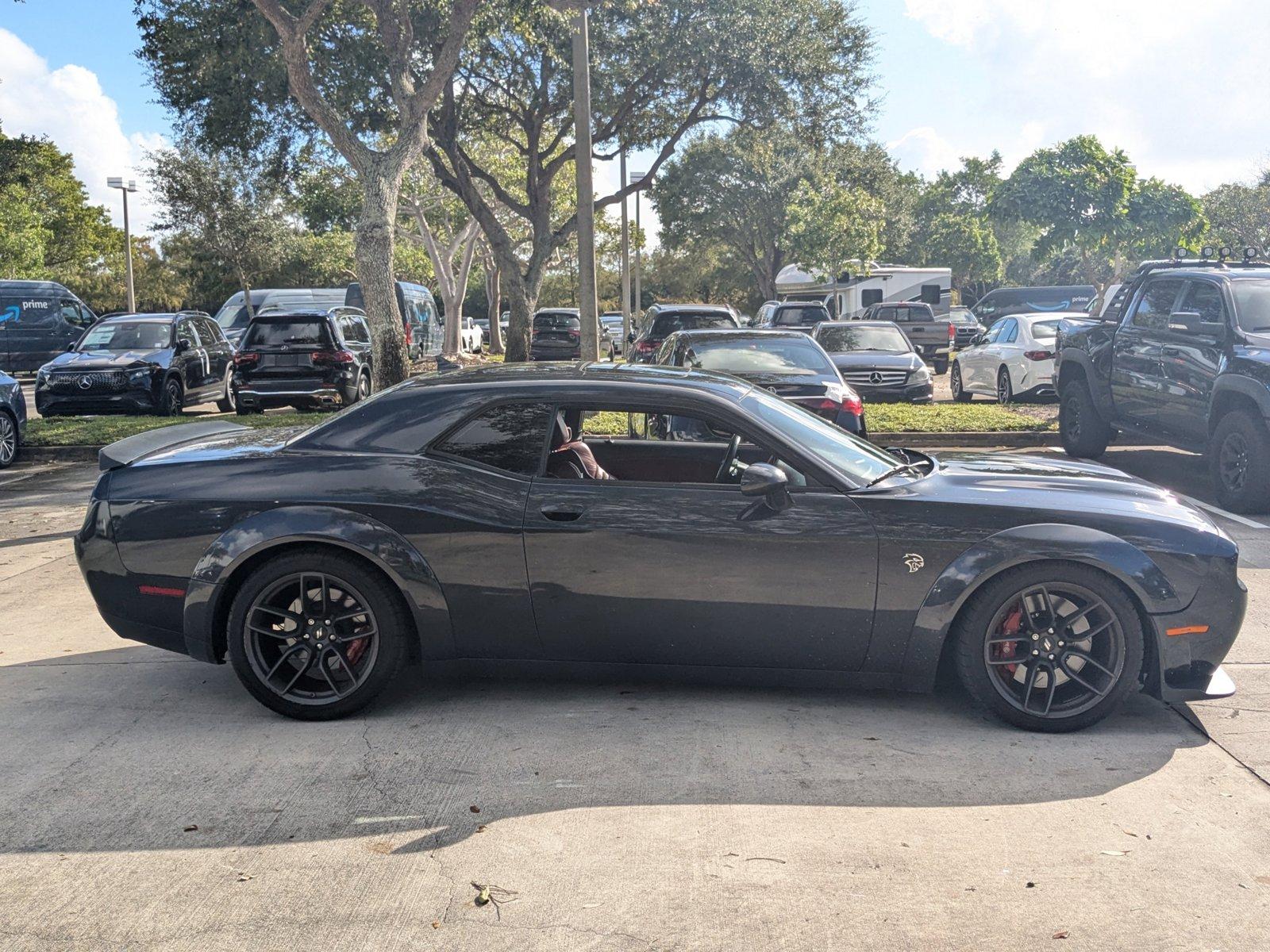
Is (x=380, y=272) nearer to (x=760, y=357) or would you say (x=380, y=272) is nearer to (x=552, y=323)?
(x=760, y=357)

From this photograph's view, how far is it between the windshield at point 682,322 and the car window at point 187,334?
747 centimetres

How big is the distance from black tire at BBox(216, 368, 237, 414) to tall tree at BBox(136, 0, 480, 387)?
165 inches

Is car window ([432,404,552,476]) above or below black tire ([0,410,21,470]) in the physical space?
above

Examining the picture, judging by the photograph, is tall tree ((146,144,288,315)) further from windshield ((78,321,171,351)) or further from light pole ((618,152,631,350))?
windshield ((78,321,171,351))

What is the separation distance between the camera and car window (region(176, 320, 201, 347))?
18469 mm

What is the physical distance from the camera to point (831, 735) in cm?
471

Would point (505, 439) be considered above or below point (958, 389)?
above

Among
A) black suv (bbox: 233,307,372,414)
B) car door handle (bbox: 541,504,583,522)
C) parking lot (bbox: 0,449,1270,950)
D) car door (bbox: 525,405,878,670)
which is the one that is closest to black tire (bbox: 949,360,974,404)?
black suv (bbox: 233,307,372,414)

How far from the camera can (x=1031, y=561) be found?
4617 mm

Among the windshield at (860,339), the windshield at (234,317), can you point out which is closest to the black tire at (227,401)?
the windshield at (860,339)

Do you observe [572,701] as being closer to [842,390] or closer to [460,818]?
[460,818]

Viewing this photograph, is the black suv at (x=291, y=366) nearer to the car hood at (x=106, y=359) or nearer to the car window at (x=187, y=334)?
the car hood at (x=106, y=359)

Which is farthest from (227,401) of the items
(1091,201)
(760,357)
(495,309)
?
Result: (1091,201)

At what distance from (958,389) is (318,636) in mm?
17146
